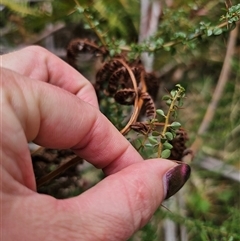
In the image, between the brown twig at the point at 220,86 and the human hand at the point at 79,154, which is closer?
the human hand at the point at 79,154

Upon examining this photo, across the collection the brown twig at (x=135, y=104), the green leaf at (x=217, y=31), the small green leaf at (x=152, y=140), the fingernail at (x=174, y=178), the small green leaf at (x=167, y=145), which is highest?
the green leaf at (x=217, y=31)

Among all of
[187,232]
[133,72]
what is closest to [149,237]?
[187,232]

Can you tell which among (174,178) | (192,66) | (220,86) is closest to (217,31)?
(174,178)

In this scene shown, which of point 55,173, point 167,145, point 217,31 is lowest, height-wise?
point 55,173

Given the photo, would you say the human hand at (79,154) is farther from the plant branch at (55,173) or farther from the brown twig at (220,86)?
the brown twig at (220,86)

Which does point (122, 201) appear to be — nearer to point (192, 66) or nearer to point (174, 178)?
point (174, 178)

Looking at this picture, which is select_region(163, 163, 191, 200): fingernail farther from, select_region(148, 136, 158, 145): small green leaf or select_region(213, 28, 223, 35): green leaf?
select_region(213, 28, 223, 35): green leaf

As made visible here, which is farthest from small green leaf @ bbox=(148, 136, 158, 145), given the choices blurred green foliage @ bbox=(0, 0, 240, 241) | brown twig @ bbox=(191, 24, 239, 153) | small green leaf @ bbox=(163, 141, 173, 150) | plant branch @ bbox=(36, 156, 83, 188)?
brown twig @ bbox=(191, 24, 239, 153)

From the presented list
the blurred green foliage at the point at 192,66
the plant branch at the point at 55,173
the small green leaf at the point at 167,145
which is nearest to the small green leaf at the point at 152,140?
the small green leaf at the point at 167,145
